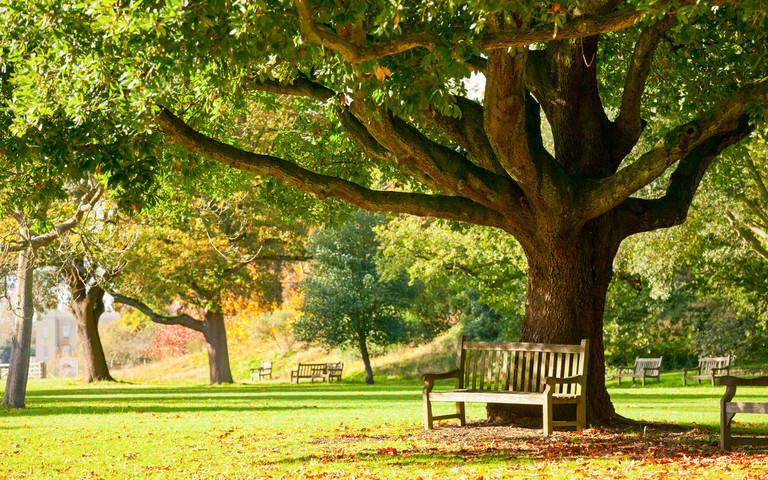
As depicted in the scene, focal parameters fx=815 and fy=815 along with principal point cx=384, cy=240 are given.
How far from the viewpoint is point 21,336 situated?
1833 centimetres

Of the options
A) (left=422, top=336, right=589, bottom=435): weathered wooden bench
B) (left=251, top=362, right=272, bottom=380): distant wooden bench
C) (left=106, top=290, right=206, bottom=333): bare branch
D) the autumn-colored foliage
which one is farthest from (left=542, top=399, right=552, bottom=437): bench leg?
the autumn-colored foliage

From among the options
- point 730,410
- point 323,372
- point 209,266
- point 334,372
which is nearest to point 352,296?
point 323,372

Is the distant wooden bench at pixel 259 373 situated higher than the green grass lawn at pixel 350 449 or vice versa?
the green grass lawn at pixel 350 449

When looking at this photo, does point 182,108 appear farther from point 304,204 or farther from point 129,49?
point 129,49

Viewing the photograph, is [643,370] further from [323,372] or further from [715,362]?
[323,372]

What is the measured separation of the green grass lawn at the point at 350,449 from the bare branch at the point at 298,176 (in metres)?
2.92

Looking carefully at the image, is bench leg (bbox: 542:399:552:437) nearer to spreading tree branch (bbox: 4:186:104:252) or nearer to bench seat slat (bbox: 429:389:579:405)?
bench seat slat (bbox: 429:389:579:405)

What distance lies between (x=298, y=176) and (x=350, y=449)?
3371mm

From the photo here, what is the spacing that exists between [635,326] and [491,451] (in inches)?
909

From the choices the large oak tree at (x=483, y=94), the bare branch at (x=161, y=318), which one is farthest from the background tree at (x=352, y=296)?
the large oak tree at (x=483, y=94)

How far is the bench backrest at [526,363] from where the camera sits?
10359 mm

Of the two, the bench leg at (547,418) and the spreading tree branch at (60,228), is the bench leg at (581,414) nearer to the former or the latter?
the bench leg at (547,418)

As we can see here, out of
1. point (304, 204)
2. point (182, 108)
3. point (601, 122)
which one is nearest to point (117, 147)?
point (182, 108)

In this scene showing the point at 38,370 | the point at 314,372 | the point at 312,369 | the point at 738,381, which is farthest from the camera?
the point at 38,370
